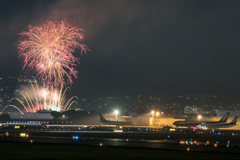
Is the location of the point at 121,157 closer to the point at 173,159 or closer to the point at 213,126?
the point at 173,159

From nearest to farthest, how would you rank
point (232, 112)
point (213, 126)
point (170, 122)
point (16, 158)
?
point (16, 158), point (213, 126), point (170, 122), point (232, 112)

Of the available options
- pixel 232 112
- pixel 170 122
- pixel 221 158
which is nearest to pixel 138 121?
pixel 170 122

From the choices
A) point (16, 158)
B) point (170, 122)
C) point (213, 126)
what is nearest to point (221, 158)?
point (16, 158)

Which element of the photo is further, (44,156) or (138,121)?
(138,121)

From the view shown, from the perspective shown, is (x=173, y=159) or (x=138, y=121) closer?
(x=173, y=159)

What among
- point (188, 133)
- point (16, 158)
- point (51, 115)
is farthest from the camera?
point (51, 115)

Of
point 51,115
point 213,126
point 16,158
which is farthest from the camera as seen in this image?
point 51,115

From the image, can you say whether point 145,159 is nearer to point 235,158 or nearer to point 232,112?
point 235,158

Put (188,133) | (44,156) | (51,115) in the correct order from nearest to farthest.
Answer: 1. (44,156)
2. (188,133)
3. (51,115)
